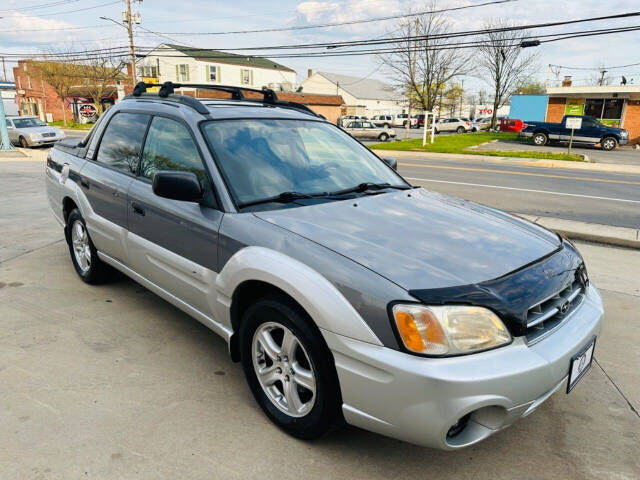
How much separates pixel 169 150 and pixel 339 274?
1827mm

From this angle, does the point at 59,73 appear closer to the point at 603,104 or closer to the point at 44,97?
the point at 44,97

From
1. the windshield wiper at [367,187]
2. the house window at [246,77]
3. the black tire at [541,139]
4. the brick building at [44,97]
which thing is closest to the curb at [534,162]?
the black tire at [541,139]

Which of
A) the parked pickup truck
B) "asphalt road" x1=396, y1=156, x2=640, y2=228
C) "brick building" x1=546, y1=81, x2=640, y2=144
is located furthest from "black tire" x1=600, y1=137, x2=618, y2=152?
"asphalt road" x1=396, y1=156, x2=640, y2=228

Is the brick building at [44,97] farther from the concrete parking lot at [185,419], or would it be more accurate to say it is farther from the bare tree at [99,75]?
the concrete parking lot at [185,419]

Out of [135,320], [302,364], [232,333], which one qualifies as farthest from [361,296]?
[135,320]

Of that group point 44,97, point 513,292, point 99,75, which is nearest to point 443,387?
point 513,292

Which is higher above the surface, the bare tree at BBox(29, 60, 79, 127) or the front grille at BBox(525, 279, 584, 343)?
the bare tree at BBox(29, 60, 79, 127)

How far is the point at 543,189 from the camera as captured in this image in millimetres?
11789

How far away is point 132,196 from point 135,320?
105 cm

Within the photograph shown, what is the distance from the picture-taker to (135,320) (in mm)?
3842

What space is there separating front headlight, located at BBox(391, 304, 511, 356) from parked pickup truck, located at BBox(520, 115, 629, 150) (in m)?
29.5

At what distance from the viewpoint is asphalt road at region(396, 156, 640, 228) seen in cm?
893

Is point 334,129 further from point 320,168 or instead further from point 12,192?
point 12,192

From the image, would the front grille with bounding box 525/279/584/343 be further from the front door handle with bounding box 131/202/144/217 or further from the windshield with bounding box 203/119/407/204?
the front door handle with bounding box 131/202/144/217
